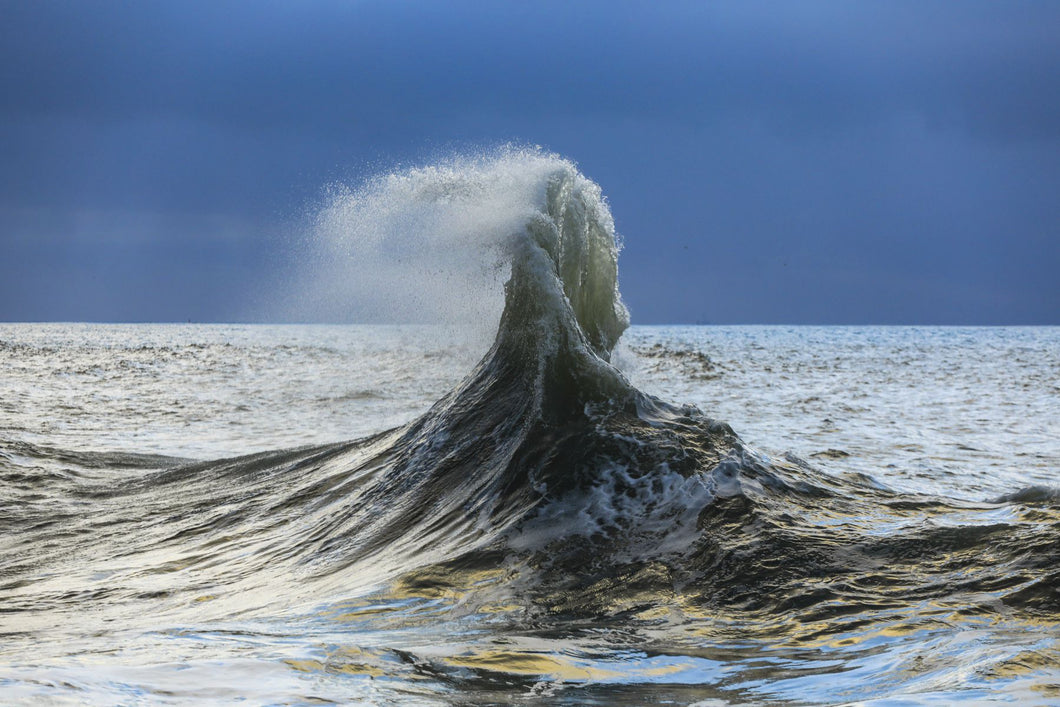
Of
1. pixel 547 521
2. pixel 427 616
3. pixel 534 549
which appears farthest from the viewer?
pixel 547 521

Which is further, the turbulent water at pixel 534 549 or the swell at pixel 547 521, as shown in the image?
the swell at pixel 547 521

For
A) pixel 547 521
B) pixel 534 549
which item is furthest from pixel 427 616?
pixel 547 521

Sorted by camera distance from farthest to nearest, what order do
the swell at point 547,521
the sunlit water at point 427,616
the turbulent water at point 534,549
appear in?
the swell at point 547,521 → the turbulent water at point 534,549 → the sunlit water at point 427,616

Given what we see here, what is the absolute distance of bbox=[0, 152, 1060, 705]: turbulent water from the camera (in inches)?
131

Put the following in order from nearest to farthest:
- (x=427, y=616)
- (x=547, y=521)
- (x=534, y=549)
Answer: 1. (x=427, y=616)
2. (x=534, y=549)
3. (x=547, y=521)

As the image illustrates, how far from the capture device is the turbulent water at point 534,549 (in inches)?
131

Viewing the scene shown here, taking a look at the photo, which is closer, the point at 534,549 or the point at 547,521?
the point at 534,549

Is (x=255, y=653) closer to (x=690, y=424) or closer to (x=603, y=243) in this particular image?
(x=690, y=424)

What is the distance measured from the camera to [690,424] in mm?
7082

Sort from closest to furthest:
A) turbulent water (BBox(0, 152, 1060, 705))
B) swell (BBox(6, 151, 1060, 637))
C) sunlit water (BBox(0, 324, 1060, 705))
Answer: sunlit water (BBox(0, 324, 1060, 705)) → turbulent water (BBox(0, 152, 1060, 705)) → swell (BBox(6, 151, 1060, 637))

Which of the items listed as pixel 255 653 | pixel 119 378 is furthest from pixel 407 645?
pixel 119 378

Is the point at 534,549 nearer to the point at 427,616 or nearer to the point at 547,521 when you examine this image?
the point at 547,521

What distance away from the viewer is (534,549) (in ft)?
17.5

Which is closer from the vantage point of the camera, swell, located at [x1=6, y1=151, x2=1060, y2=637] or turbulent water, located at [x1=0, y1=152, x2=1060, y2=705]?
turbulent water, located at [x1=0, y1=152, x2=1060, y2=705]
